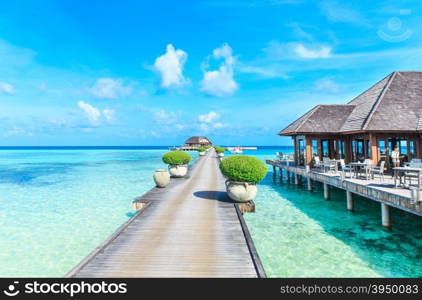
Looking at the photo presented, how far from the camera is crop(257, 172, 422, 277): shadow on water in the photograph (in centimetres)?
744

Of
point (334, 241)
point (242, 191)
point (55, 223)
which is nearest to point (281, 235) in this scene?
point (334, 241)

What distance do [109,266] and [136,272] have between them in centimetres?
67

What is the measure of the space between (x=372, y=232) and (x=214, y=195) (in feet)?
22.3

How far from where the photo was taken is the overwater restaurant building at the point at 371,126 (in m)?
15.1

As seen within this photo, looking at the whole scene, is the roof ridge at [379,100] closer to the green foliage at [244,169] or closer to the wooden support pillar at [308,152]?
the wooden support pillar at [308,152]

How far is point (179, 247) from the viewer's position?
6539 millimetres

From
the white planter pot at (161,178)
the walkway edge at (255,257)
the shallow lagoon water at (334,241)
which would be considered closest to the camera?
the walkway edge at (255,257)

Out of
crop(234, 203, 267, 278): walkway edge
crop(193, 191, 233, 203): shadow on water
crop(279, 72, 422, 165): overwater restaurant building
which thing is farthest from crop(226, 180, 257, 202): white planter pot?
crop(279, 72, 422, 165): overwater restaurant building

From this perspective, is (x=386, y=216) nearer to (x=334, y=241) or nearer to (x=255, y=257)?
(x=334, y=241)

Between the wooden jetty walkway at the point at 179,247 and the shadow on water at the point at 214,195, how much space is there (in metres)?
1.01

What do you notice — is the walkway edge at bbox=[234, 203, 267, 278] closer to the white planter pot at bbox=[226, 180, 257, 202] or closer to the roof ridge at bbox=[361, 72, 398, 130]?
the white planter pot at bbox=[226, 180, 257, 202]

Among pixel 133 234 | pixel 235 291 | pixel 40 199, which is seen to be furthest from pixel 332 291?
pixel 40 199

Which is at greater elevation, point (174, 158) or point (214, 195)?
point (174, 158)

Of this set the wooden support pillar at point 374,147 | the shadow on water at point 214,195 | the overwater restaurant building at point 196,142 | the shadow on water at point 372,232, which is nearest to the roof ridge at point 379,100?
the wooden support pillar at point 374,147
